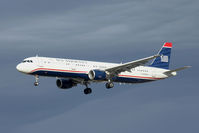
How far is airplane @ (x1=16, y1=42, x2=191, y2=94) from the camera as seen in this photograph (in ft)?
265

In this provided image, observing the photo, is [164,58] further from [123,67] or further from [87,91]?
[87,91]

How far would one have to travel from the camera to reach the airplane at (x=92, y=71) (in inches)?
3184

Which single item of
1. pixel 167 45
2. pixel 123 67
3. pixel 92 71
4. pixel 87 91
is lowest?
pixel 87 91

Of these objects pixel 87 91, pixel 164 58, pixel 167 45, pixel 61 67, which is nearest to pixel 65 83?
pixel 87 91

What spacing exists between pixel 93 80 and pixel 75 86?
749cm

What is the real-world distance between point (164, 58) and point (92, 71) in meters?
20.6

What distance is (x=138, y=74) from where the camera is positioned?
302ft

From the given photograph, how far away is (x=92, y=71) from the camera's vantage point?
84.2 meters

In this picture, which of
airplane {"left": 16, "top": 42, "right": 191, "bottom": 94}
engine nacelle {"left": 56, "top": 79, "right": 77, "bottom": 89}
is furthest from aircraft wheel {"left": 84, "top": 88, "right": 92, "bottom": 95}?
engine nacelle {"left": 56, "top": 79, "right": 77, "bottom": 89}

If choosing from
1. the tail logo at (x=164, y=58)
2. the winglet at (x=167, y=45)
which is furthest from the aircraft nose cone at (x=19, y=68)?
the winglet at (x=167, y=45)

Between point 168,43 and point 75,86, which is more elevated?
point 168,43

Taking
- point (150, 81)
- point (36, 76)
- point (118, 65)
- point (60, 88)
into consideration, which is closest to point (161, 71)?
point (150, 81)

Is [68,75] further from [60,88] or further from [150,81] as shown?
[150,81]

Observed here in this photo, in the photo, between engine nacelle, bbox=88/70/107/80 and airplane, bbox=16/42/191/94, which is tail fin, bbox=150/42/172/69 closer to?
airplane, bbox=16/42/191/94
